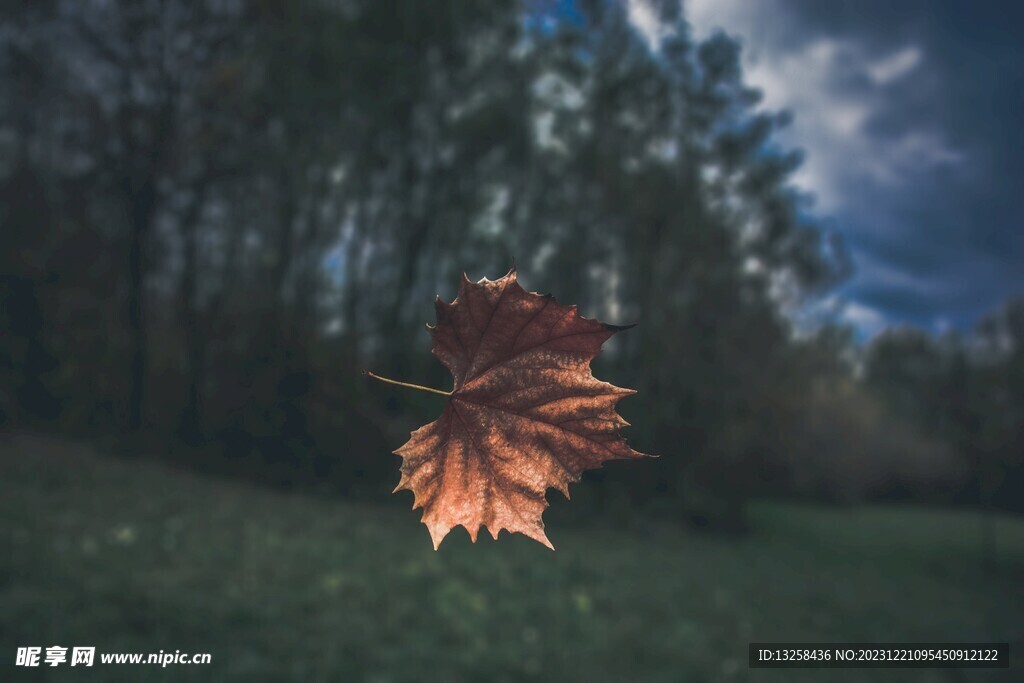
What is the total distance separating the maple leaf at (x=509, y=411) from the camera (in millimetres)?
351

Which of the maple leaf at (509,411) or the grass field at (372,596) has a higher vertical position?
the maple leaf at (509,411)

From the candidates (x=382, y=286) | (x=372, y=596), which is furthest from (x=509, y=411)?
(x=382, y=286)

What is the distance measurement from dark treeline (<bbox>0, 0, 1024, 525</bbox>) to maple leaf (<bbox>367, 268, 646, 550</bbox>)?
11.5m

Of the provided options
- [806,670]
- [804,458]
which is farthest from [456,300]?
[804,458]

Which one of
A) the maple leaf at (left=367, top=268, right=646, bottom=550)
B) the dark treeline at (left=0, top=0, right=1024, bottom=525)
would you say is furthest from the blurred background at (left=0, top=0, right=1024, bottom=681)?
the maple leaf at (left=367, top=268, right=646, bottom=550)

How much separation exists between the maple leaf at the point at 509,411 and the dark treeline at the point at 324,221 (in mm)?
11496

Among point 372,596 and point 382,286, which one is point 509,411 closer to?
point 372,596

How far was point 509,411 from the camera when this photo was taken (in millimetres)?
361

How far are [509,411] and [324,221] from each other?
16074 millimetres

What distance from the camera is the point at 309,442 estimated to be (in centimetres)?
1300

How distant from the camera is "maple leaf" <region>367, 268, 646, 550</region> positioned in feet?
1.15

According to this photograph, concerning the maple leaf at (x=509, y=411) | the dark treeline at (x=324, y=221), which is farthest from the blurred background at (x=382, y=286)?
the maple leaf at (x=509, y=411)

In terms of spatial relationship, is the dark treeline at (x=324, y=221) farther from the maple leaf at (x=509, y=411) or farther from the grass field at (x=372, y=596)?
the maple leaf at (x=509, y=411)

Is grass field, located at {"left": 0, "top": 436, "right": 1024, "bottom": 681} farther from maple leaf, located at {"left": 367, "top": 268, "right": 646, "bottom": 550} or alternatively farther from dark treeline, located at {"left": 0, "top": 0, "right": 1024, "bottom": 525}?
maple leaf, located at {"left": 367, "top": 268, "right": 646, "bottom": 550}
